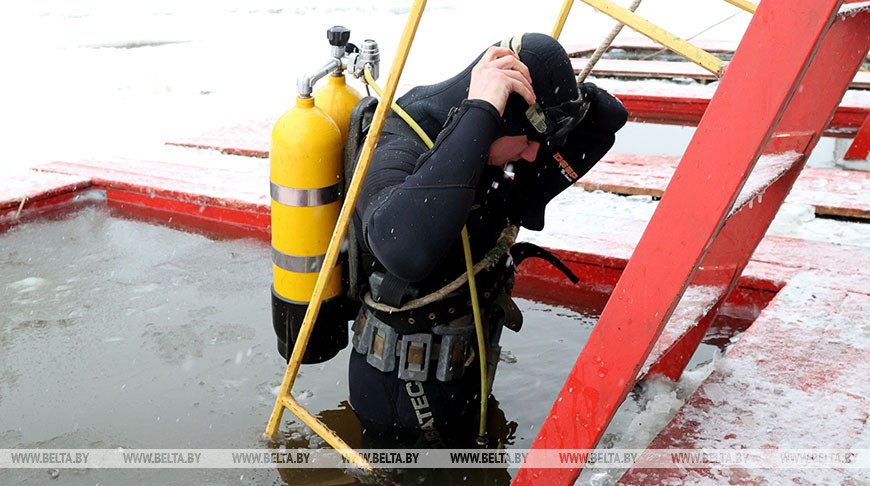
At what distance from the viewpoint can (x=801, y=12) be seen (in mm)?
1545

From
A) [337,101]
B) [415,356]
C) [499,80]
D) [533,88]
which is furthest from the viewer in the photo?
[337,101]

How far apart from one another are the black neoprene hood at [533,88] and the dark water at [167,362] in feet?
4.33

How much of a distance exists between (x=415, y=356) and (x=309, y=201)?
66 centimetres

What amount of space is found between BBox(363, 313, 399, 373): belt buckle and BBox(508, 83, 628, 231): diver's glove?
63 centimetres

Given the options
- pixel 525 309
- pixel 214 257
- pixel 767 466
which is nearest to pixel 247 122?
pixel 214 257

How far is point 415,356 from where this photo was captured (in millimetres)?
2604

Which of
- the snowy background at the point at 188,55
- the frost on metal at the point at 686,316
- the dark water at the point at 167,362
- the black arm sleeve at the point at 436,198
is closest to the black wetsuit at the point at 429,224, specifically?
the black arm sleeve at the point at 436,198

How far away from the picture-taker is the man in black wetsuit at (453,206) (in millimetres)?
2160

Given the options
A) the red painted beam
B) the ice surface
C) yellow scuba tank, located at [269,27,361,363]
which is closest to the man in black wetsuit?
yellow scuba tank, located at [269,27,361,363]

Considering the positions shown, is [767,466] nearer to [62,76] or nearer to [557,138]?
[557,138]

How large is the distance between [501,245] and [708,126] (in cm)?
100

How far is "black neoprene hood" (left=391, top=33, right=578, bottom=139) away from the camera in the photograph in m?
2.33

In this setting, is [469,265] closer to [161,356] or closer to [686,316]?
[686,316]

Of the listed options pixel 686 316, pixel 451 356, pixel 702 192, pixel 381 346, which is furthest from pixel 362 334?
pixel 702 192
